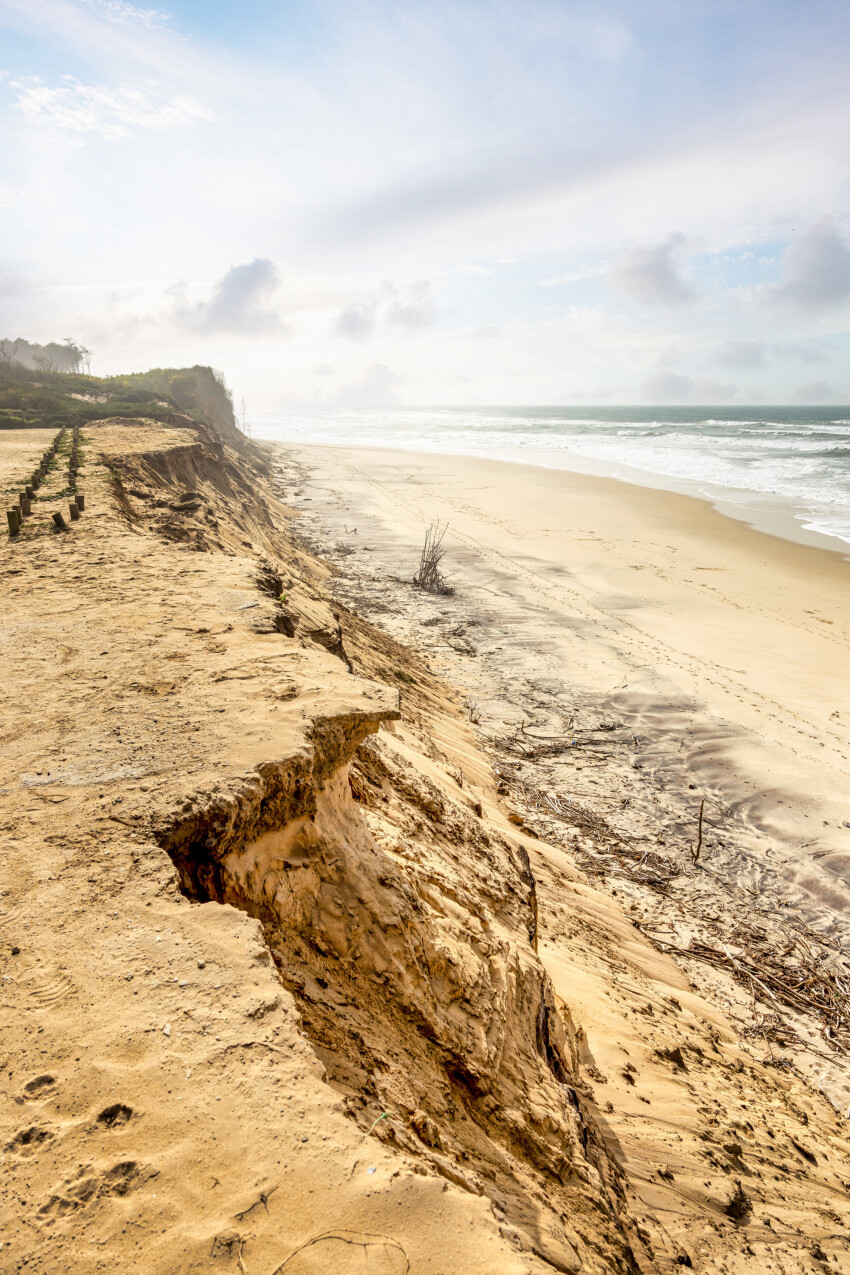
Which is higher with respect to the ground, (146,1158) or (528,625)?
(146,1158)

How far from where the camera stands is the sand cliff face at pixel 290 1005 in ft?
5.76

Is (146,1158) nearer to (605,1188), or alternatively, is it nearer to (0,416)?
(605,1188)

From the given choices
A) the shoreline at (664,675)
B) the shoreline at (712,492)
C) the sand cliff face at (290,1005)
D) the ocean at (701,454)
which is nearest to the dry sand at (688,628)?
the shoreline at (664,675)

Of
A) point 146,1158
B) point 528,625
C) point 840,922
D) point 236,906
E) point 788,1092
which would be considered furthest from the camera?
point 528,625

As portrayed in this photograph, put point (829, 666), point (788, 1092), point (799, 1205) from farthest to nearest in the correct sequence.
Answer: point (829, 666) < point (788, 1092) < point (799, 1205)

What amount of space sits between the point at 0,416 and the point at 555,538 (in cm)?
1873

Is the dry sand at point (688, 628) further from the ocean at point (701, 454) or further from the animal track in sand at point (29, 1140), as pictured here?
the animal track in sand at point (29, 1140)

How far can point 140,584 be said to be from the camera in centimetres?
630

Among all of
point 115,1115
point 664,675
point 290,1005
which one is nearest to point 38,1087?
point 115,1115

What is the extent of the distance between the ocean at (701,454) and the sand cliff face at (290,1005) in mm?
20495

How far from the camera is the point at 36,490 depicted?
34.4ft

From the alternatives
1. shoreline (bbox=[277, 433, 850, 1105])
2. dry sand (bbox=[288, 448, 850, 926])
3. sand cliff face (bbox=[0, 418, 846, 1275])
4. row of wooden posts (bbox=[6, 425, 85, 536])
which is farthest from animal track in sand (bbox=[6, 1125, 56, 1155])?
row of wooden posts (bbox=[6, 425, 85, 536])

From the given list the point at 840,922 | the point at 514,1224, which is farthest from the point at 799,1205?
the point at 840,922

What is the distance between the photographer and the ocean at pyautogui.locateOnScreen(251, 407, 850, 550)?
25453mm
